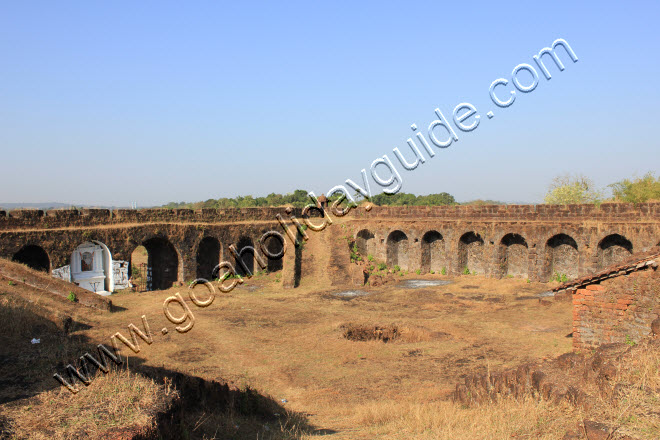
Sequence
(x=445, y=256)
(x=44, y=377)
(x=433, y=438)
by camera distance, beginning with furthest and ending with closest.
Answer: (x=445, y=256) → (x=44, y=377) → (x=433, y=438)

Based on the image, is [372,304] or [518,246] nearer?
[372,304]

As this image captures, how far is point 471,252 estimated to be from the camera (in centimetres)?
2828

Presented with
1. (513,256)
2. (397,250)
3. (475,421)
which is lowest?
(475,421)

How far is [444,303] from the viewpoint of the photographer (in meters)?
20.6

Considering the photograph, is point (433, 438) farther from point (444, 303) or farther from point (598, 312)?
point (444, 303)

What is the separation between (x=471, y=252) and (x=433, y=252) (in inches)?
98.5

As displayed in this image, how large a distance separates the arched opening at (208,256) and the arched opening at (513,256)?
51.3 ft

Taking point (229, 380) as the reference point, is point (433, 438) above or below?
above

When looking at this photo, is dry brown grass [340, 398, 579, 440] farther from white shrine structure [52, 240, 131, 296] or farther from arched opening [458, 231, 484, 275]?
arched opening [458, 231, 484, 275]

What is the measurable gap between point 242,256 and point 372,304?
11.4 m

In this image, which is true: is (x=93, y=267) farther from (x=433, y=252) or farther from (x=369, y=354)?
(x=433, y=252)

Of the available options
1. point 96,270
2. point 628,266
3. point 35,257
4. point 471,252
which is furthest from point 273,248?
point 628,266

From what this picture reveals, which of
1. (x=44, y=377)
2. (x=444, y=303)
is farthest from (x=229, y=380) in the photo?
(x=444, y=303)

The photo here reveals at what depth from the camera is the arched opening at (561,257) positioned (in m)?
24.2
